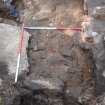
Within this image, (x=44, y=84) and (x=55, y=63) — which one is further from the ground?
(x=55, y=63)

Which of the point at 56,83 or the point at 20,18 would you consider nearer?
the point at 56,83

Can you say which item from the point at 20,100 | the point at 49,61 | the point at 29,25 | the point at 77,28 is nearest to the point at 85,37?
the point at 77,28

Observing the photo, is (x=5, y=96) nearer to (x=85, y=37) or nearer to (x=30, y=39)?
(x=30, y=39)

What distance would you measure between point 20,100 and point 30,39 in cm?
111

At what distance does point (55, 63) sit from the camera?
4484 mm

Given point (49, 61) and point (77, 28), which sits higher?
point (77, 28)

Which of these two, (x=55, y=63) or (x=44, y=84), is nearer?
(x=44, y=84)

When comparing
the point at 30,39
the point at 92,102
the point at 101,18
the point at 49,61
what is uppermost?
the point at 101,18

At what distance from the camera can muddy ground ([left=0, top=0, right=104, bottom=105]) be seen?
13.4 ft

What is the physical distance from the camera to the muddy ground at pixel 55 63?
409 centimetres

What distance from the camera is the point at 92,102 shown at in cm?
401

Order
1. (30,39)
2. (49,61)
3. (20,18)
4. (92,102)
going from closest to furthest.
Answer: (92,102) → (49,61) → (30,39) → (20,18)

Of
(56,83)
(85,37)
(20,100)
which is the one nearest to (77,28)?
(85,37)

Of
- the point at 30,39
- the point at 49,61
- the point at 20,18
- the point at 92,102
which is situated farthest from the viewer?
the point at 20,18
